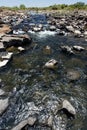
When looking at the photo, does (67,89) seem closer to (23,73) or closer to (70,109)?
(70,109)

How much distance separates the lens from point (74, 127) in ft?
40.4

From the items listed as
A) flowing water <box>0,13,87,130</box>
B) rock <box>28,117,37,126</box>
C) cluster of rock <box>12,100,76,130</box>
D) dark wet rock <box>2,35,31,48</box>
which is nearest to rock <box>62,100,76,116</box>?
cluster of rock <box>12,100,76,130</box>

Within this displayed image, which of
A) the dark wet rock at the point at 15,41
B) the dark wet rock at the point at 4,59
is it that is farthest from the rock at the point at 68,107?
the dark wet rock at the point at 15,41

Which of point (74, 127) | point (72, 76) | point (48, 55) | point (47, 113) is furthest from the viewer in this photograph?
point (48, 55)

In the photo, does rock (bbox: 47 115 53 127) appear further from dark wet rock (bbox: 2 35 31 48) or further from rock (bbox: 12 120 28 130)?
dark wet rock (bbox: 2 35 31 48)

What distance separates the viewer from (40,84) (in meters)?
17.3

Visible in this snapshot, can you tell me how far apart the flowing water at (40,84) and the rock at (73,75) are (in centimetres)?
30

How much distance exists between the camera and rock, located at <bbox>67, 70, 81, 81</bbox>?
18.5m

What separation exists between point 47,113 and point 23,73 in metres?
6.54

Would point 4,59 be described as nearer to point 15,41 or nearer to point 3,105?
point 15,41

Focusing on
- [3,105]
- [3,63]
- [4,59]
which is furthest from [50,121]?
[4,59]

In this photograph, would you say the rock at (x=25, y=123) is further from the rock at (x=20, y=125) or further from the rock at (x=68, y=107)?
the rock at (x=68, y=107)

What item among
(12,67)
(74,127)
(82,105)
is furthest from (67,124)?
(12,67)

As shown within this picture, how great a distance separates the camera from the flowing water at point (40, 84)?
13.3 m
